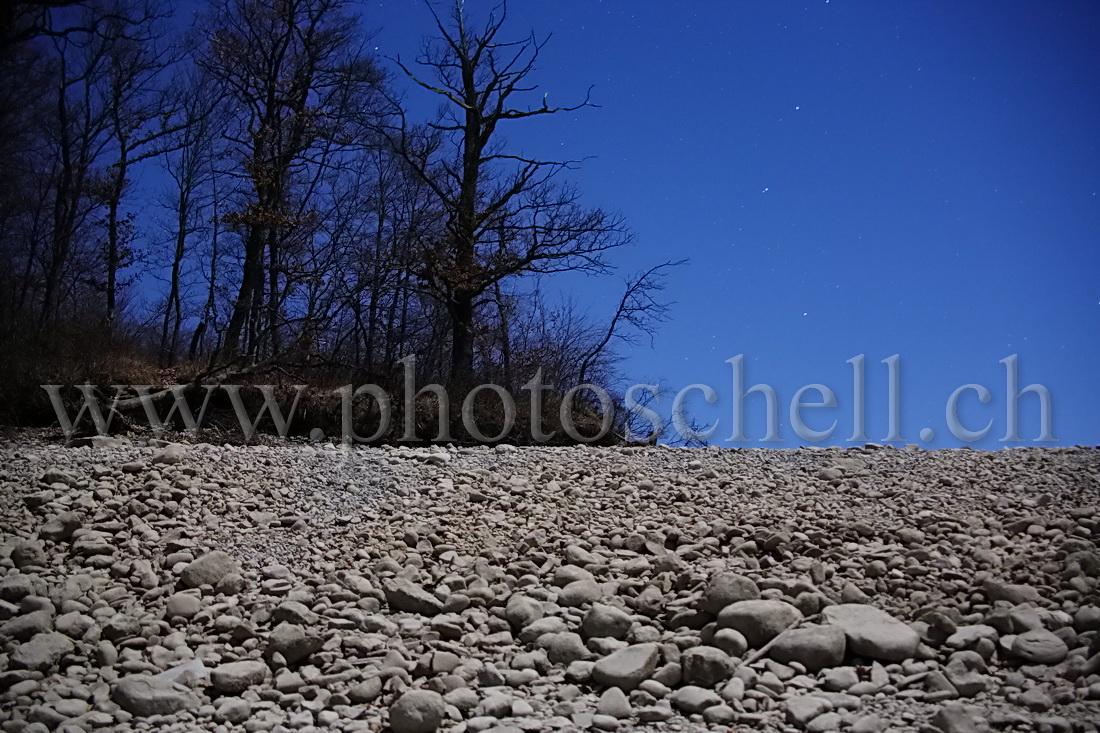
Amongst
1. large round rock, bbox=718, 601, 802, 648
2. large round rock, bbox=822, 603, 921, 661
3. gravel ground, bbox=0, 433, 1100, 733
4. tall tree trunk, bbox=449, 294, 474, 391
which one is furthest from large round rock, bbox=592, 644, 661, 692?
tall tree trunk, bbox=449, 294, 474, 391

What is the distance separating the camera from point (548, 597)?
415 centimetres

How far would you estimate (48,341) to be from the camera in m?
10.4

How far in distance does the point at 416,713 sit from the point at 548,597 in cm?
113

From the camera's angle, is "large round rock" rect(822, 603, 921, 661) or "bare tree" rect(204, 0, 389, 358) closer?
"large round rock" rect(822, 603, 921, 661)

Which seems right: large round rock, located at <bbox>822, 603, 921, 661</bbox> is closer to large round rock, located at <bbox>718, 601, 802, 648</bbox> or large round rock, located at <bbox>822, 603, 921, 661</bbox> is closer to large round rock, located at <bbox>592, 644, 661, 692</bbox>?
large round rock, located at <bbox>718, 601, 802, 648</bbox>

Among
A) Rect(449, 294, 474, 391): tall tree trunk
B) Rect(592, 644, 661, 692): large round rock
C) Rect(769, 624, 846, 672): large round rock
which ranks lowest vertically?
Rect(592, 644, 661, 692): large round rock

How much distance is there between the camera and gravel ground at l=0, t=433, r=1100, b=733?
10.7ft

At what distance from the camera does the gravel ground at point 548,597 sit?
129 inches

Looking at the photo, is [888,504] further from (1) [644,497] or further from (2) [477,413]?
(2) [477,413]

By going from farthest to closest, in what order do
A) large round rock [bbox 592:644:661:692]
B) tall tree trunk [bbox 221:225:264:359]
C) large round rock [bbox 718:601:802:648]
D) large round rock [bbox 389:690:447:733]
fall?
tall tree trunk [bbox 221:225:264:359], large round rock [bbox 718:601:802:648], large round rock [bbox 592:644:661:692], large round rock [bbox 389:690:447:733]

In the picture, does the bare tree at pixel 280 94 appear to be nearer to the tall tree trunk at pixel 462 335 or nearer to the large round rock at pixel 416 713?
the tall tree trunk at pixel 462 335

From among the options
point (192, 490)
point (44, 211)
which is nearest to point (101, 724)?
point (192, 490)

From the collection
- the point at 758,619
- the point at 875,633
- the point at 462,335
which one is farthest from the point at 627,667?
the point at 462,335

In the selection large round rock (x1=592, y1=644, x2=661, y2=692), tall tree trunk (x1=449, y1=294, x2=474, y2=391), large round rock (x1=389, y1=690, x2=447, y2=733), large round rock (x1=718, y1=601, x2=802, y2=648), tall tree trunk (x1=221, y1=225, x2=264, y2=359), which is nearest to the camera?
large round rock (x1=389, y1=690, x2=447, y2=733)
